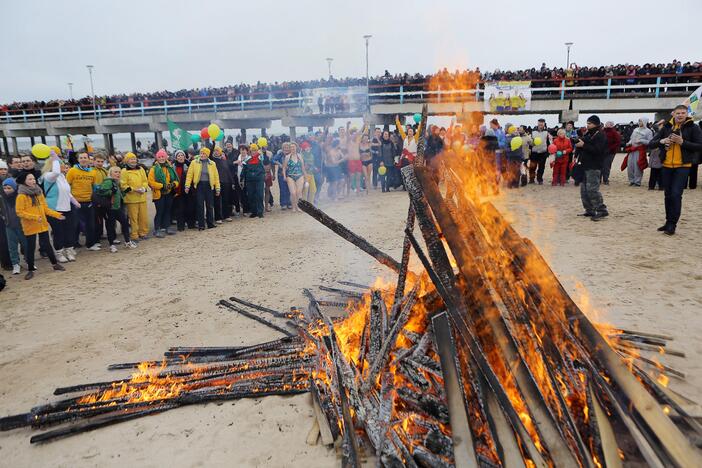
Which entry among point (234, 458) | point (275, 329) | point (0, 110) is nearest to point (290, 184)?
point (275, 329)

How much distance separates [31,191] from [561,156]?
13.6 metres

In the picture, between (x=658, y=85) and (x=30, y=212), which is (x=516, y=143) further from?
(x=658, y=85)

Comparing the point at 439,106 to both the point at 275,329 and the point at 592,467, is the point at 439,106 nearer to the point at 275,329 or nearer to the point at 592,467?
the point at 275,329

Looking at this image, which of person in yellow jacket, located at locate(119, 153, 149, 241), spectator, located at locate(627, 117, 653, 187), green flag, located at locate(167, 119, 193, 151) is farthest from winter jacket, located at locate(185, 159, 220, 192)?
spectator, located at locate(627, 117, 653, 187)

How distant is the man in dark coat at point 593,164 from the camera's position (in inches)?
332

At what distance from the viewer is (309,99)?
88.6 feet

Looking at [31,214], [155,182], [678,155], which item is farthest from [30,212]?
[678,155]

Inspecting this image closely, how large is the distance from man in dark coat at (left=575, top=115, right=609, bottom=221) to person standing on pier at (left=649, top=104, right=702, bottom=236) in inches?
45.4

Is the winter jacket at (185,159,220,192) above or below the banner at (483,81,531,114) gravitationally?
below

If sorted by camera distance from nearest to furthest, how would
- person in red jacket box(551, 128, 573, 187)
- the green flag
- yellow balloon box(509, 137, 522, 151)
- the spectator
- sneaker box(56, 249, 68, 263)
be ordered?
sneaker box(56, 249, 68, 263), the spectator, yellow balloon box(509, 137, 522, 151), person in red jacket box(551, 128, 573, 187), the green flag

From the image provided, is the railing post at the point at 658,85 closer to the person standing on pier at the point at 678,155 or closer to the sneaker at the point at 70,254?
the person standing on pier at the point at 678,155

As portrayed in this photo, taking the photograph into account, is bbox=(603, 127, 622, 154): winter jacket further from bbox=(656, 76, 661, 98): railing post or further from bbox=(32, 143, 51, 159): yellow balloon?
bbox=(656, 76, 661, 98): railing post

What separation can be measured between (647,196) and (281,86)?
24842 mm

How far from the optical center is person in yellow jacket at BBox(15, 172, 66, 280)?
6.54 m
